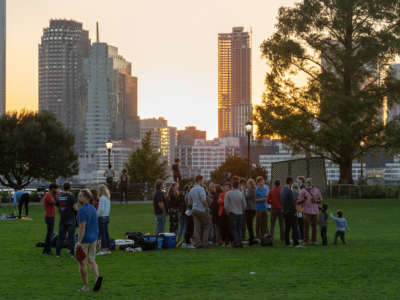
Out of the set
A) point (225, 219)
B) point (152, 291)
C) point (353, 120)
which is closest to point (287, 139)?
point (353, 120)

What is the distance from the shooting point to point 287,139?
50500 mm

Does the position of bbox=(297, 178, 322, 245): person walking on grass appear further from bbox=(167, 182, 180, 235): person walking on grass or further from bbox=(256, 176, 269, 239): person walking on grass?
bbox=(167, 182, 180, 235): person walking on grass

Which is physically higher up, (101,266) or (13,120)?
(13,120)

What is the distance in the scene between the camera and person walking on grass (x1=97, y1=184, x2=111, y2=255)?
57.6 feet

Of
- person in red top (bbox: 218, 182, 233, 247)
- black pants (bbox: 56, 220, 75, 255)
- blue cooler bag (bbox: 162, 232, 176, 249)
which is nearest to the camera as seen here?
black pants (bbox: 56, 220, 75, 255)

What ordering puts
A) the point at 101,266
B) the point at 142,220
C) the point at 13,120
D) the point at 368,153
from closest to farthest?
1. the point at 101,266
2. the point at 142,220
3. the point at 368,153
4. the point at 13,120

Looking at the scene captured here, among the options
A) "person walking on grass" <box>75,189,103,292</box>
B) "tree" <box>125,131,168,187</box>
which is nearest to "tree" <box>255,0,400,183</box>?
"tree" <box>125,131,168,187</box>

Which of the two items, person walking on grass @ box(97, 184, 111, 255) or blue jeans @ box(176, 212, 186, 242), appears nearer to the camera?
person walking on grass @ box(97, 184, 111, 255)

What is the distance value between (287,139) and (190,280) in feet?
123

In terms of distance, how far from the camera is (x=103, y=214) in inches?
703

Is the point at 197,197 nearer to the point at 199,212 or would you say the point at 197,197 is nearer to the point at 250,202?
the point at 199,212

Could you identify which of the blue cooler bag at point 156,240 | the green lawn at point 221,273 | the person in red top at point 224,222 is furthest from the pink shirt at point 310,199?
the blue cooler bag at point 156,240

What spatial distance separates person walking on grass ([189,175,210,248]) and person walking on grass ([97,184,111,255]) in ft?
8.34

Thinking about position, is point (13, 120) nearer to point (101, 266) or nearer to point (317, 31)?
point (317, 31)
